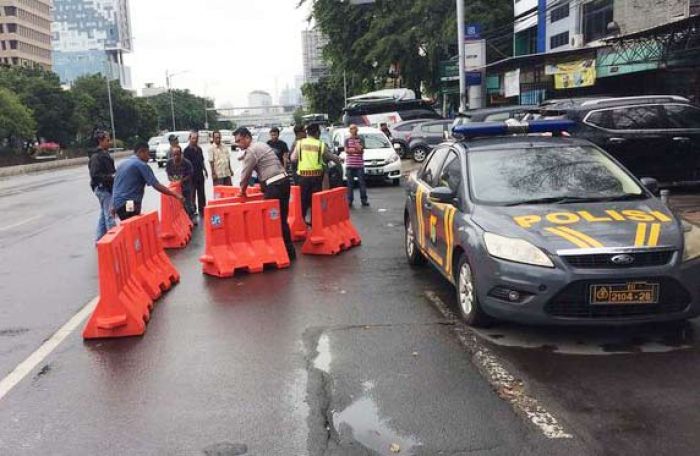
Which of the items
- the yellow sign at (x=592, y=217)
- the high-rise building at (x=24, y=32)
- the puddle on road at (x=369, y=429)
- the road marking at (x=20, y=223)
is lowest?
the road marking at (x=20, y=223)

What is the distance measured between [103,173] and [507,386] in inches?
286

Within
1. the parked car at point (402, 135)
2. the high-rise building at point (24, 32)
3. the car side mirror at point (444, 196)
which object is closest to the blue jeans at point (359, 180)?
the car side mirror at point (444, 196)

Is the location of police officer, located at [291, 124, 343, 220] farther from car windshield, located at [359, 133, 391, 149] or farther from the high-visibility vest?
car windshield, located at [359, 133, 391, 149]

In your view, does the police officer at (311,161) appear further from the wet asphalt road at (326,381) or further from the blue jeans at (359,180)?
the blue jeans at (359,180)

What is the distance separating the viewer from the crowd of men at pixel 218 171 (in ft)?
28.9

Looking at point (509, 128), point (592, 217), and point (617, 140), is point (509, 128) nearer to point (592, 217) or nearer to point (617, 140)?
point (592, 217)

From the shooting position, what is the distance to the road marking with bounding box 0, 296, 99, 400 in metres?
5.02

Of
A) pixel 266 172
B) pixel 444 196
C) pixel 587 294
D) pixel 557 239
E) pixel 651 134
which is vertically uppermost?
pixel 651 134

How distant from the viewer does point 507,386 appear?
4.55 meters

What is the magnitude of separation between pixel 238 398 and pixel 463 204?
2699mm

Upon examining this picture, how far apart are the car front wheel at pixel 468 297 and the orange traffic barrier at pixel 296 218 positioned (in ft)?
16.4

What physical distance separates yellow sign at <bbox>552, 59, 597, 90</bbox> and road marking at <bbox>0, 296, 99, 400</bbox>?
17.3m

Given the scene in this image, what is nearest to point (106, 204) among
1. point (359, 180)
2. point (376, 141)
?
point (359, 180)

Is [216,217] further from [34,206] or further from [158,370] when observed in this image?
[34,206]
